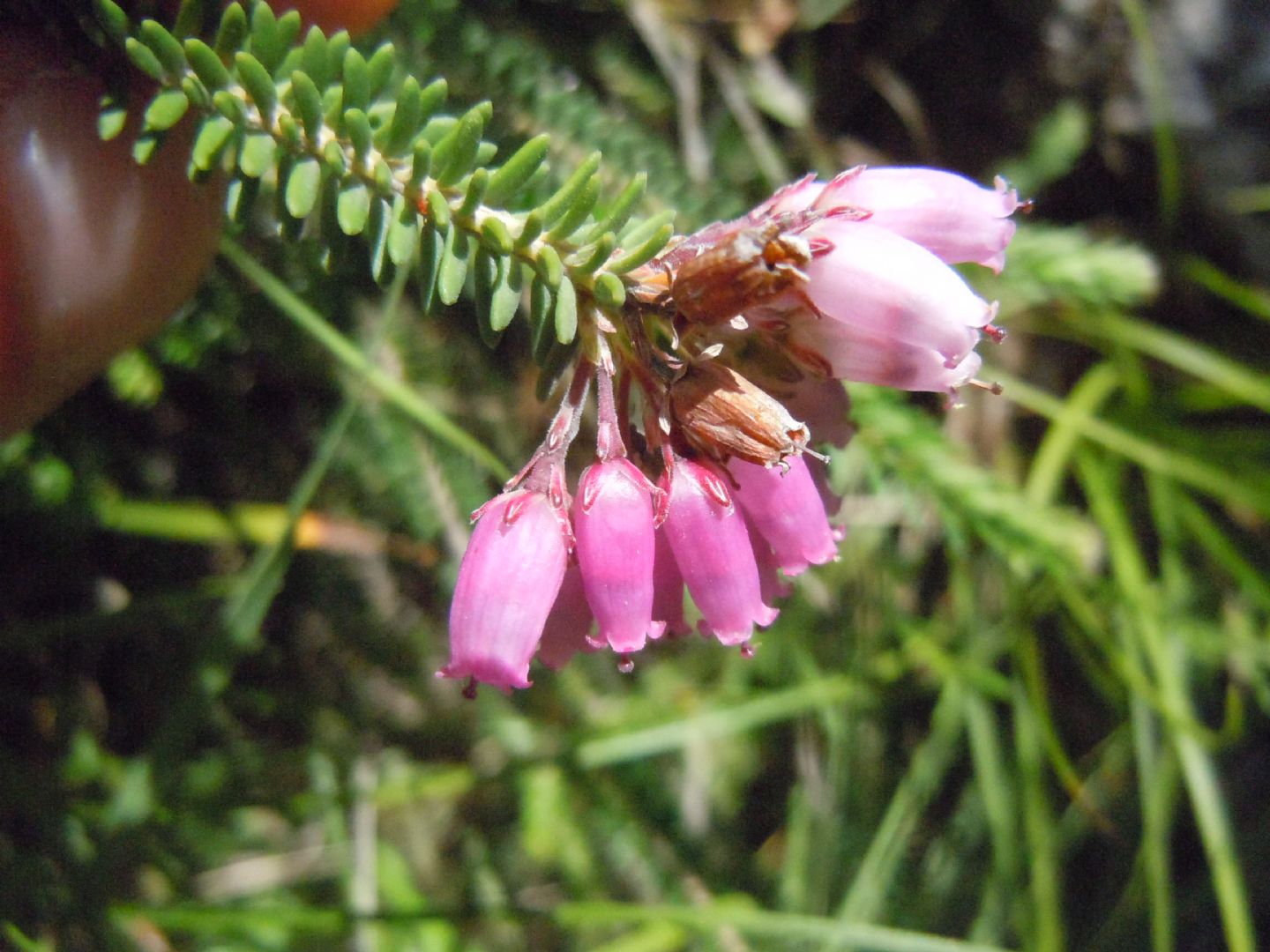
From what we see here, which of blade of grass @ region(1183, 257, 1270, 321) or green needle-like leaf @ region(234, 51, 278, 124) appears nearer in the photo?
green needle-like leaf @ region(234, 51, 278, 124)

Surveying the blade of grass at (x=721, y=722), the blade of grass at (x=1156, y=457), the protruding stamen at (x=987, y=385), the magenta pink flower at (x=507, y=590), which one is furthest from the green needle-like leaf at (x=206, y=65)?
the blade of grass at (x=1156, y=457)

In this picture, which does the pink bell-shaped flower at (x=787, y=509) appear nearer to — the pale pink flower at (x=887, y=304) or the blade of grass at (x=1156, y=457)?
the pale pink flower at (x=887, y=304)

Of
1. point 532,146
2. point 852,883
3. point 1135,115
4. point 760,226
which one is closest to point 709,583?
point 760,226

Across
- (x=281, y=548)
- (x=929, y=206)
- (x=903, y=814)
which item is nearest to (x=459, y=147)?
(x=929, y=206)

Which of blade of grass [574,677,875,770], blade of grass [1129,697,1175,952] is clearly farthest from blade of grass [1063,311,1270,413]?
blade of grass [574,677,875,770]

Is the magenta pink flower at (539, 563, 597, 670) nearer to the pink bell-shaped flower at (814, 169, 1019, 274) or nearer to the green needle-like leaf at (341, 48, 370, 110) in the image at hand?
the pink bell-shaped flower at (814, 169, 1019, 274)

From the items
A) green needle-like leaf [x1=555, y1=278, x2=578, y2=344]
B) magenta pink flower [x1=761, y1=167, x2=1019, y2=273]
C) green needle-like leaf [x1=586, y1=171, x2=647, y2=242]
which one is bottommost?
magenta pink flower [x1=761, y1=167, x2=1019, y2=273]

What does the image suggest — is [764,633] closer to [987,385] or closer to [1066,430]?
[1066,430]
